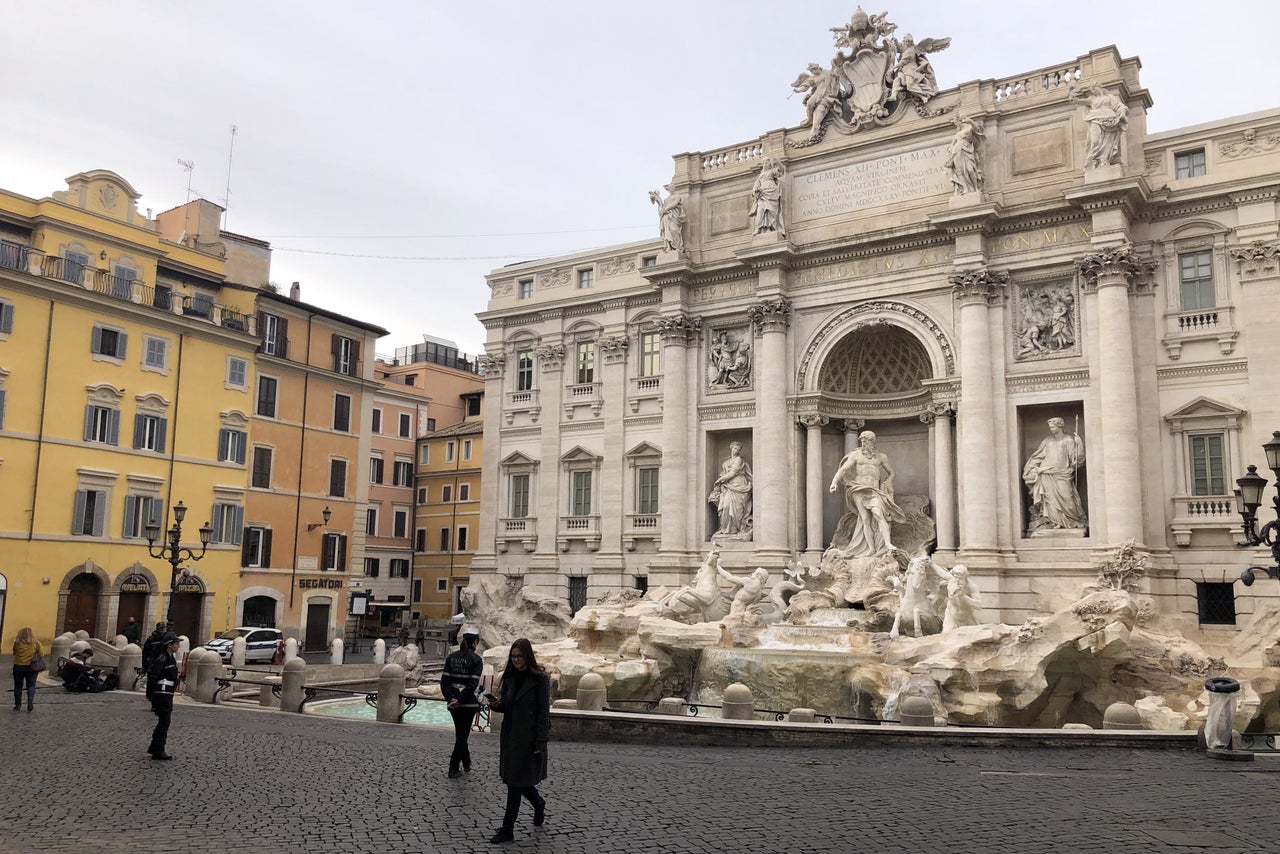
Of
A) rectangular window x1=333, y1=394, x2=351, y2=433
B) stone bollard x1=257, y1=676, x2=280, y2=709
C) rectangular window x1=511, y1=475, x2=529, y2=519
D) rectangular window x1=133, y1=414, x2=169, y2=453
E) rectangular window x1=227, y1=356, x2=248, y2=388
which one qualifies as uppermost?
rectangular window x1=227, y1=356, x2=248, y2=388

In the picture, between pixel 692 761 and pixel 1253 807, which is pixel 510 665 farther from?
pixel 1253 807

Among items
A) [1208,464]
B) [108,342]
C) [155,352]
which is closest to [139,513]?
[155,352]

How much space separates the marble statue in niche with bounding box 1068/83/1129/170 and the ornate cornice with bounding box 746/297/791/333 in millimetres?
9588

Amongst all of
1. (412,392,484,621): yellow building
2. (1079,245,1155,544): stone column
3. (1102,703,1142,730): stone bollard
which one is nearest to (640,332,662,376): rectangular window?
(1079,245,1155,544): stone column

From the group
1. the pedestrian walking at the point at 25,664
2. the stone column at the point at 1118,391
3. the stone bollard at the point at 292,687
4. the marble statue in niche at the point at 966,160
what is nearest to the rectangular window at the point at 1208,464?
the stone column at the point at 1118,391

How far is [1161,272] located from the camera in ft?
94.6

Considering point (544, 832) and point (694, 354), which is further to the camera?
point (694, 354)

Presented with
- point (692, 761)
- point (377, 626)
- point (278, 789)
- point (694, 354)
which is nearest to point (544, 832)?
point (278, 789)

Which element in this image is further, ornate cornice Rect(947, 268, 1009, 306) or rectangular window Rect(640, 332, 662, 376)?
rectangular window Rect(640, 332, 662, 376)

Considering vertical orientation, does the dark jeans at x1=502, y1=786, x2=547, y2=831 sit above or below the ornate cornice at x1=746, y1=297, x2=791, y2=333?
below

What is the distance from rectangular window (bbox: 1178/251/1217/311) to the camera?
28266 mm

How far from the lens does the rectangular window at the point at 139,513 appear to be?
123 ft

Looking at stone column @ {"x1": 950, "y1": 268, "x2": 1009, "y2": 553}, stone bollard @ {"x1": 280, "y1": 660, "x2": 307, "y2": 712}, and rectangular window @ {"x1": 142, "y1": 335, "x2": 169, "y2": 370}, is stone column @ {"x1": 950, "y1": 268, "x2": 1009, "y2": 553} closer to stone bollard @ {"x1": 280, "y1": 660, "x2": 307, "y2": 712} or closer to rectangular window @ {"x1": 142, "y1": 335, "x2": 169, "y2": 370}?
stone bollard @ {"x1": 280, "y1": 660, "x2": 307, "y2": 712}

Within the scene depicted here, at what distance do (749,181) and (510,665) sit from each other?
28.4m
